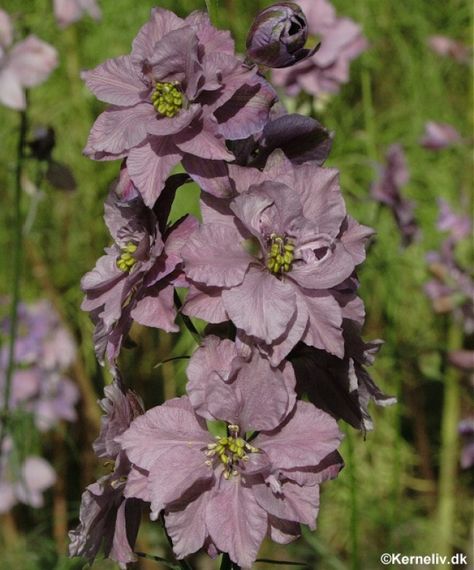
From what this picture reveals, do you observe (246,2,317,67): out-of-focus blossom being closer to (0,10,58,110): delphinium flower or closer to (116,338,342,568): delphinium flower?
(116,338,342,568): delphinium flower

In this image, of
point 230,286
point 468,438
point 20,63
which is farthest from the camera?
point 468,438

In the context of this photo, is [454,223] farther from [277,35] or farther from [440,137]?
[277,35]

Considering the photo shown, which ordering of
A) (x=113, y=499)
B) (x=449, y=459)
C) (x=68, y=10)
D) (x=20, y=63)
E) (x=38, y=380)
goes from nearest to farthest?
(x=113, y=499) < (x=20, y=63) < (x=68, y=10) < (x=38, y=380) < (x=449, y=459)

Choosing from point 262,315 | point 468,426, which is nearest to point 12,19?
point 262,315

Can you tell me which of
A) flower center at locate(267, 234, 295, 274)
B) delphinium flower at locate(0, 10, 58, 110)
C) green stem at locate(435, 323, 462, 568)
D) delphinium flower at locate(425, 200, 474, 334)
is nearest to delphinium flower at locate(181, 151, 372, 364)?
flower center at locate(267, 234, 295, 274)

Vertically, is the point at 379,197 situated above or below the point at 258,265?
below

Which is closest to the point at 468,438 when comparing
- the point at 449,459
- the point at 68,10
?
the point at 449,459

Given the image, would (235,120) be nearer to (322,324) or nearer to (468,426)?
(322,324)
